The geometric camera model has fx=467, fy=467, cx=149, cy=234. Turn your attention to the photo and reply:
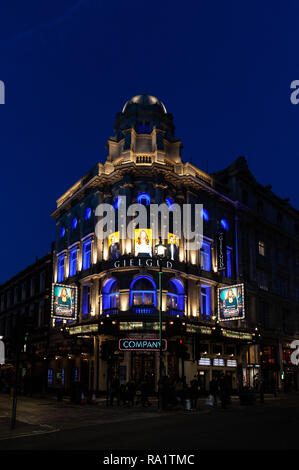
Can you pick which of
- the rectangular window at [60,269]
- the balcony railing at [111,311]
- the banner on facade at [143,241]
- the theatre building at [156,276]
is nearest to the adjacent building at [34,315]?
the theatre building at [156,276]

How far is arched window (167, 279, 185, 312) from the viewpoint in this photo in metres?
37.3

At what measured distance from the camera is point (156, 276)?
3603 cm

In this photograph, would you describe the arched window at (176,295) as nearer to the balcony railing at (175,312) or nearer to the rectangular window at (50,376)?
the balcony railing at (175,312)

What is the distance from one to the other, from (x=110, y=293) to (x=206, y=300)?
8.98 m

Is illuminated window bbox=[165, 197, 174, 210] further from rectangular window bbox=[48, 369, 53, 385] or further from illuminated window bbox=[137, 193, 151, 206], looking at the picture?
rectangular window bbox=[48, 369, 53, 385]

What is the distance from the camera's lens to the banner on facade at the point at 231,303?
38.8 metres

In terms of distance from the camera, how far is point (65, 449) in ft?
36.8

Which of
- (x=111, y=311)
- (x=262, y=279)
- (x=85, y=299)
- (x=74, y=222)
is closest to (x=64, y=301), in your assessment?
(x=85, y=299)

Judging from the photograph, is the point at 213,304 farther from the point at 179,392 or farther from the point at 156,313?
the point at 179,392

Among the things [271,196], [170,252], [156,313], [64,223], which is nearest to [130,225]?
[170,252]

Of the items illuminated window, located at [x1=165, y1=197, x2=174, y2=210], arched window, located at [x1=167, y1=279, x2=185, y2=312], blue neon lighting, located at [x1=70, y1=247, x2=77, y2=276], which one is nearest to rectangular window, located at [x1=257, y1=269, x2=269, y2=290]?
arched window, located at [x1=167, y1=279, x2=185, y2=312]

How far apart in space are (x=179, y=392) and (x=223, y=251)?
18.4 meters

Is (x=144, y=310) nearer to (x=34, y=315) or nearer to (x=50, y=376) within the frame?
(x=50, y=376)

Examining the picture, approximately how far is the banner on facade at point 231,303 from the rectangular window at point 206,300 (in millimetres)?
917
